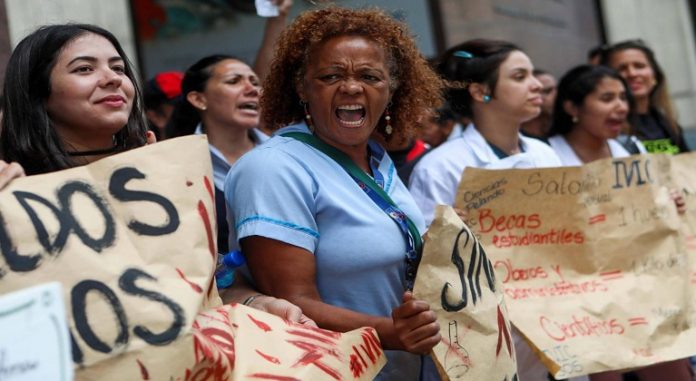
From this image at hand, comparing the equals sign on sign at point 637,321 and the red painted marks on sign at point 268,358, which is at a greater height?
the red painted marks on sign at point 268,358

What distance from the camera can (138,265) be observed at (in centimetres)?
234

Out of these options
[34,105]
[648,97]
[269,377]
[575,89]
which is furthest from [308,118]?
[648,97]

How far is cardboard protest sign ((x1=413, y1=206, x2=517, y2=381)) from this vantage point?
2945mm

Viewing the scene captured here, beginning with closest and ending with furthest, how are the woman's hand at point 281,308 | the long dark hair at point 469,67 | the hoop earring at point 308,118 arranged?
the woman's hand at point 281,308
the hoop earring at point 308,118
the long dark hair at point 469,67

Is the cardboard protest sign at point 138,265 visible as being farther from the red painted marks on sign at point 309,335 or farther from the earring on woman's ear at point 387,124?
the earring on woman's ear at point 387,124

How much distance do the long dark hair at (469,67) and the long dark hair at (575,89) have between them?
0.80 meters

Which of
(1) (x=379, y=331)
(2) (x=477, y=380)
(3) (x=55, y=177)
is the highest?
(3) (x=55, y=177)

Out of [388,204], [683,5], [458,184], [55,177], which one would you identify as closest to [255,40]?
[458,184]

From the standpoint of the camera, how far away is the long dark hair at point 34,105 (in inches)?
103

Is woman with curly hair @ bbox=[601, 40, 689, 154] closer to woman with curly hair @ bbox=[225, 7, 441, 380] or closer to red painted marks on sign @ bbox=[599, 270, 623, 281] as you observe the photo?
red painted marks on sign @ bbox=[599, 270, 623, 281]

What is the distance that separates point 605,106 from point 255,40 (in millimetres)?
3119

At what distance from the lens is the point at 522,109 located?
4551 mm

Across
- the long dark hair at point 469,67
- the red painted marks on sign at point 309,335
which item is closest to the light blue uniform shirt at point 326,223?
the red painted marks on sign at point 309,335

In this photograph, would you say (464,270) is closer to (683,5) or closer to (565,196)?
(565,196)
